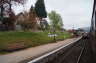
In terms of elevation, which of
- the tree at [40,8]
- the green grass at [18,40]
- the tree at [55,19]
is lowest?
the green grass at [18,40]

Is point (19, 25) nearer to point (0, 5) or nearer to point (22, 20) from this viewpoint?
point (22, 20)

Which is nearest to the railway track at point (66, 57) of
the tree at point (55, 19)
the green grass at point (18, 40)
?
the green grass at point (18, 40)

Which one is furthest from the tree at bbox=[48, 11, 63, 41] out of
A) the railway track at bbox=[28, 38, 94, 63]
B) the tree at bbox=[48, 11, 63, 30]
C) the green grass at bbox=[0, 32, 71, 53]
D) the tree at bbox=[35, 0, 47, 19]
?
the railway track at bbox=[28, 38, 94, 63]

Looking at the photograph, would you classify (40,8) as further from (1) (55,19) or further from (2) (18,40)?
(2) (18,40)

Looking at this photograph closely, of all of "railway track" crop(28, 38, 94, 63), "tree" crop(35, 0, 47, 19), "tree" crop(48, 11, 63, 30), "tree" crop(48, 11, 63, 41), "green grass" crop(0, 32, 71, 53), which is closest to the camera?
"railway track" crop(28, 38, 94, 63)

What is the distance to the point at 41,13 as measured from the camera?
333ft

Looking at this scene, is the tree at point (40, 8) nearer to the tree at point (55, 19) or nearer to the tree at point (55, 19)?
the tree at point (55, 19)

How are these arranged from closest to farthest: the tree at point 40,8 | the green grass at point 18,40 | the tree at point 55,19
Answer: the green grass at point 18,40 → the tree at point 40,8 → the tree at point 55,19

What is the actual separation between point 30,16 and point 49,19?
5373 cm

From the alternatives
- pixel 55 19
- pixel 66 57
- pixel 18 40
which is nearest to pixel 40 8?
pixel 55 19

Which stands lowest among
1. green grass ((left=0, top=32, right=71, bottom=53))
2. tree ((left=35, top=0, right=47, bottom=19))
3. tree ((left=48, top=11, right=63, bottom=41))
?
green grass ((left=0, top=32, right=71, bottom=53))

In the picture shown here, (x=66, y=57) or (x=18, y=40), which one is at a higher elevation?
(x=66, y=57)

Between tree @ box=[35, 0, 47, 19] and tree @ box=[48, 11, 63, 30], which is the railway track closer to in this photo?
tree @ box=[35, 0, 47, 19]

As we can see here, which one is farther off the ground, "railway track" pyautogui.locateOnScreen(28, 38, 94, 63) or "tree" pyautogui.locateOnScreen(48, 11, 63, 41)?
"tree" pyautogui.locateOnScreen(48, 11, 63, 41)
